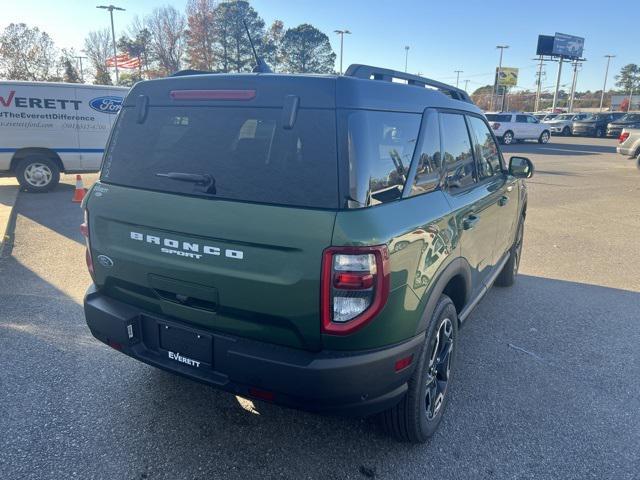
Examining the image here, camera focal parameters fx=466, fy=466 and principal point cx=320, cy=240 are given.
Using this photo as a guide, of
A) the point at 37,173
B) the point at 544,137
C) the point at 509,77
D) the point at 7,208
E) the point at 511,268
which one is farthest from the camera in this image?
the point at 509,77

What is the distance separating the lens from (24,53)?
44.9 m

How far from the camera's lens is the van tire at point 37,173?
984 centimetres

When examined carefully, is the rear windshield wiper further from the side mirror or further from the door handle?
the side mirror

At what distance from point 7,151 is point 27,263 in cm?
541

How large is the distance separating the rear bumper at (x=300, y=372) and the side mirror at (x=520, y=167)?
102 inches

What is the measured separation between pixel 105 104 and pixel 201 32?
41392 mm

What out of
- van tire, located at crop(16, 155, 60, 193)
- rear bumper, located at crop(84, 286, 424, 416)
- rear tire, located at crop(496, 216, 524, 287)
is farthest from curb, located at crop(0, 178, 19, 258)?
rear tire, located at crop(496, 216, 524, 287)

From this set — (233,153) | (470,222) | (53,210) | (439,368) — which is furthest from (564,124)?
(233,153)

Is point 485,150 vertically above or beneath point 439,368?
above

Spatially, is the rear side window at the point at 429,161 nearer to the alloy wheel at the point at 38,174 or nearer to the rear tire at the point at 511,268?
the rear tire at the point at 511,268

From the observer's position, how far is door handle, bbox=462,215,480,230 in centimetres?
290

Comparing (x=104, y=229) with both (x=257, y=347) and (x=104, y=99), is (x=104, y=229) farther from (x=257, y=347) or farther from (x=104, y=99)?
(x=104, y=99)

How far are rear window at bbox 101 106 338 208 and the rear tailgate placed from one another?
0.08m

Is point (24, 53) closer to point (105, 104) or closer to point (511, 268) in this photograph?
point (105, 104)
